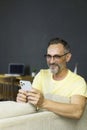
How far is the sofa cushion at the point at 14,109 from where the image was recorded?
1.64 m

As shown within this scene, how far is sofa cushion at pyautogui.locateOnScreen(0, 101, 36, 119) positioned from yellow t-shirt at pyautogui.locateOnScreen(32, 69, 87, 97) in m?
0.35

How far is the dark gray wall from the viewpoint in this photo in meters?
5.51

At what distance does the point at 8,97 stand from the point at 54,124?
148 inches

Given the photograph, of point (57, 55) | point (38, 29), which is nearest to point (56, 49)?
point (57, 55)

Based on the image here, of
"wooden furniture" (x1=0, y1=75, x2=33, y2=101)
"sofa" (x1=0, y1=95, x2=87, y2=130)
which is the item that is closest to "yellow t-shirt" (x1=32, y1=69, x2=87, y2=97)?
"sofa" (x1=0, y1=95, x2=87, y2=130)

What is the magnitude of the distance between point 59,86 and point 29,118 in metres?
0.52

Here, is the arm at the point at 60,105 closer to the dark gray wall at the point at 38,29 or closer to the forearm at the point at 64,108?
the forearm at the point at 64,108

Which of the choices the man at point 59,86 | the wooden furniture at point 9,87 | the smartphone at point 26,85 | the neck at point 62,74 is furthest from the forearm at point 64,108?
the wooden furniture at point 9,87

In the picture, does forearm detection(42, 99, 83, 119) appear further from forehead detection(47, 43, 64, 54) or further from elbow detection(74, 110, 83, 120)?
forehead detection(47, 43, 64, 54)

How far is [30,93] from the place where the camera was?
70.1 inches

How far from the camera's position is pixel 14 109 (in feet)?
5.56

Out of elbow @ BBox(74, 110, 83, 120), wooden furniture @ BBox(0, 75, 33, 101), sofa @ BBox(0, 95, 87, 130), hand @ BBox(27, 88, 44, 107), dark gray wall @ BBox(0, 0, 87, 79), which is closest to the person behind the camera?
sofa @ BBox(0, 95, 87, 130)

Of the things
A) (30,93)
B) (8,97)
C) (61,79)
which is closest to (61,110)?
(30,93)

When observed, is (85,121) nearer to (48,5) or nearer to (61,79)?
(61,79)
